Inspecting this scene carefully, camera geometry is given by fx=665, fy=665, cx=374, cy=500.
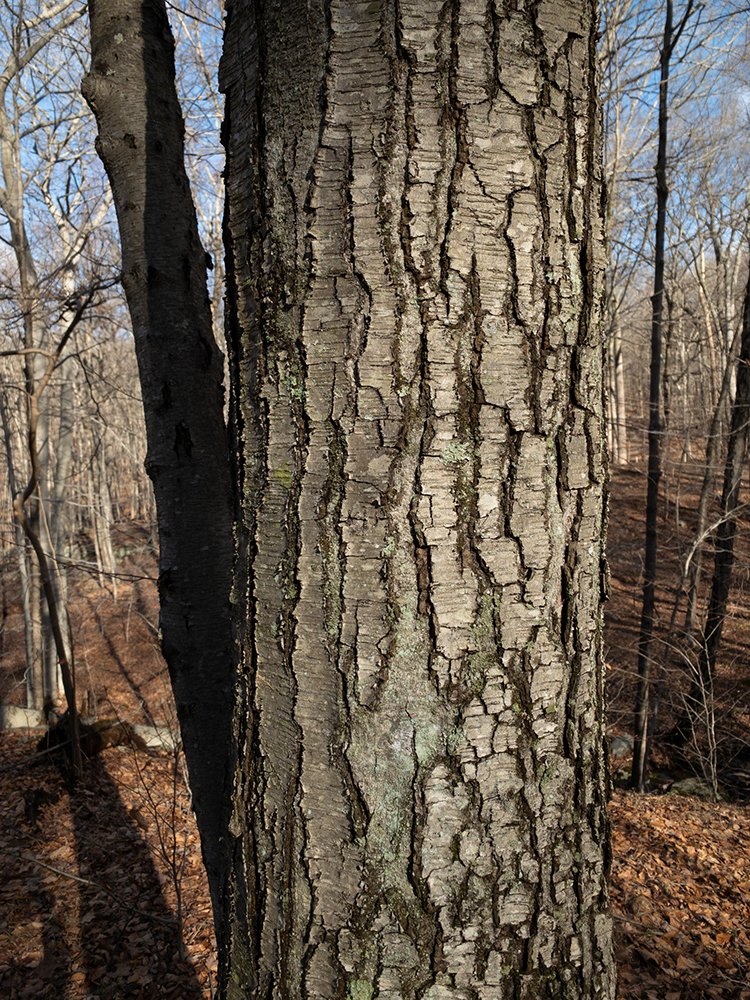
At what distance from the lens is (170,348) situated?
6.51 feet

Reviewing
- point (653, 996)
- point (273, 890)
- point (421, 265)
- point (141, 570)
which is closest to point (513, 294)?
point (421, 265)

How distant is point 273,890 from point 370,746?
0.29 m

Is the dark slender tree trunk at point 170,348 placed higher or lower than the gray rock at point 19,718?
higher

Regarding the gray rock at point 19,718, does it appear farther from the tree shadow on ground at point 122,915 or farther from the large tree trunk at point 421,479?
the large tree trunk at point 421,479

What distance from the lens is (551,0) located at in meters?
0.96

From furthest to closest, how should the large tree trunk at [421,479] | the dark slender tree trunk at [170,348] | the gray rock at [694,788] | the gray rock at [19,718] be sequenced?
the gray rock at [19,718] < the gray rock at [694,788] < the dark slender tree trunk at [170,348] < the large tree trunk at [421,479]

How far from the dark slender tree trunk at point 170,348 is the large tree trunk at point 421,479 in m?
0.95

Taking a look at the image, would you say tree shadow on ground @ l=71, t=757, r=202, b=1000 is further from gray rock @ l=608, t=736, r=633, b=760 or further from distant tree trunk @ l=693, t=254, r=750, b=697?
distant tree trunk @ l=693, t=254, r=750, b=697

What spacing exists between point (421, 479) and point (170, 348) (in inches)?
51.6

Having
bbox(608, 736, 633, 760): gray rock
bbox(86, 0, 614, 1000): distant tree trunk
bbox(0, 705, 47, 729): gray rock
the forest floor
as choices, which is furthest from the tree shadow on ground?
bbox(608, 736, 633, 760): gray rock

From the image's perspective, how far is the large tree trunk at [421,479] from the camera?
3.06ft

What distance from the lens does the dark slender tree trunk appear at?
6.30 ft

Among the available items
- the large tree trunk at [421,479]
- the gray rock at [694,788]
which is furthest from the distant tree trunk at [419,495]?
the gray rock at [694,788]

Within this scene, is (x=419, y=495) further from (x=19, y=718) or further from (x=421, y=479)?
(x=19, y=718)
